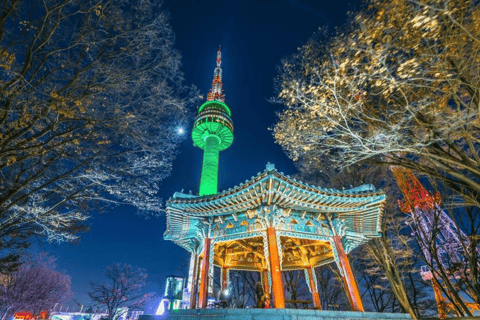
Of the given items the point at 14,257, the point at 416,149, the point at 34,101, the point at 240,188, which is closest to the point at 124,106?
the point at 34,101

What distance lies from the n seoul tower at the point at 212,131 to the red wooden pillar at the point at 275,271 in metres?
11.7

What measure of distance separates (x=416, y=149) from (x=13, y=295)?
40.4m

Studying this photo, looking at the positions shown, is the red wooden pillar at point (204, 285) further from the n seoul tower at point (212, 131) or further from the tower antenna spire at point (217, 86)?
the tower antenna spire at point (217, 86)

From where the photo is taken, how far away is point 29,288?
94.7 ft

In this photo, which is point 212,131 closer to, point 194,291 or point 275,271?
point 194,291

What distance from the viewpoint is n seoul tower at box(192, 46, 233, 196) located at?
69.6 ft

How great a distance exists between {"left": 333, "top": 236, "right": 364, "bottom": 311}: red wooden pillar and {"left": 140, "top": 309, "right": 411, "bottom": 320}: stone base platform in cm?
100

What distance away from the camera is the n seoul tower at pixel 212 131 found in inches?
835

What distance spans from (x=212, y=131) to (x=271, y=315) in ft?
68.2

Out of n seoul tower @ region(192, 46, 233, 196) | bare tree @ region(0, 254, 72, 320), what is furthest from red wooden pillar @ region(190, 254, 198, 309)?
bare tree @ region(0, 254, 72, 320)

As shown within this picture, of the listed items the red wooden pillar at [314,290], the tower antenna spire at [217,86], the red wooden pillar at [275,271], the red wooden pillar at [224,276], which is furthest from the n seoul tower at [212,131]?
the red wooden pillar at [275,271]

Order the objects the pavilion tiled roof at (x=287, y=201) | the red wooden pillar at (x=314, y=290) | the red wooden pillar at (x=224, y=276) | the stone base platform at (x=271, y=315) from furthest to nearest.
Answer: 1. the red wooden pillar at (x=224, y=276)
2. the red wooden pillar at (x=314, y=290)
3. the pavilion tiled roof at (x=287, y=201)
4. the stone base platform at (x=271, y=315)

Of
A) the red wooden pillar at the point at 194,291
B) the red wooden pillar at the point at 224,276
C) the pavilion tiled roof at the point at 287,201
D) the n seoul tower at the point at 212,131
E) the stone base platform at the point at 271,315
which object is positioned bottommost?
the stone base platform at the point at 271,315

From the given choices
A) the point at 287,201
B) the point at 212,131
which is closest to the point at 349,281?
the point at 287,201
